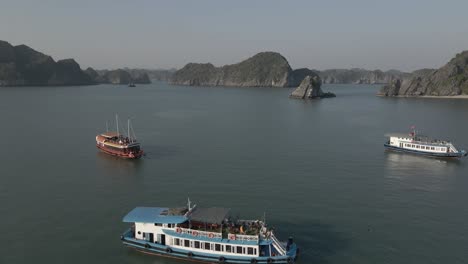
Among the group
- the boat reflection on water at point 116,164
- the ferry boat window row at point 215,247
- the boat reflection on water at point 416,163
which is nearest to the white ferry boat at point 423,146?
the boat reflection on water at point 416,163

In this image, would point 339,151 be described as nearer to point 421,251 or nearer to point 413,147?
point 413,147

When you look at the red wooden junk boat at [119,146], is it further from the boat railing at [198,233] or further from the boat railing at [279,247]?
the boat railing at [279,247]

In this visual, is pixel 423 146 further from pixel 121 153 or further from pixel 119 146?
pixel 119 146

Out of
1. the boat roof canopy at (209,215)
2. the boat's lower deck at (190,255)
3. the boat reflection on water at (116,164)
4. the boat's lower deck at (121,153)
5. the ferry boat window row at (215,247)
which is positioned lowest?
the boat's lower deck at (190,255)

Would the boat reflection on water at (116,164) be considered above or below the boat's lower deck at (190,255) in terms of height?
above

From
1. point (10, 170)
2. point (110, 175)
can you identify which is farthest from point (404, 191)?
point (10, 170)

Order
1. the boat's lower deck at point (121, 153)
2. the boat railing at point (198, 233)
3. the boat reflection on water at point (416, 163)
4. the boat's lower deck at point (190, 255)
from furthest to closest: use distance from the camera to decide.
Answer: the boat's lower deck at point (121, 153), the boat reflection on water at point (416, 163), the boat railing at point (198, 233), the boat's lower deck at point (190, 255)

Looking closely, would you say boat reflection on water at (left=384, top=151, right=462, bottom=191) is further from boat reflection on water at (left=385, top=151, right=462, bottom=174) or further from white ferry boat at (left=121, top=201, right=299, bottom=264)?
white ferry boat at (left=121, top=201, right=299, bottom=264)
